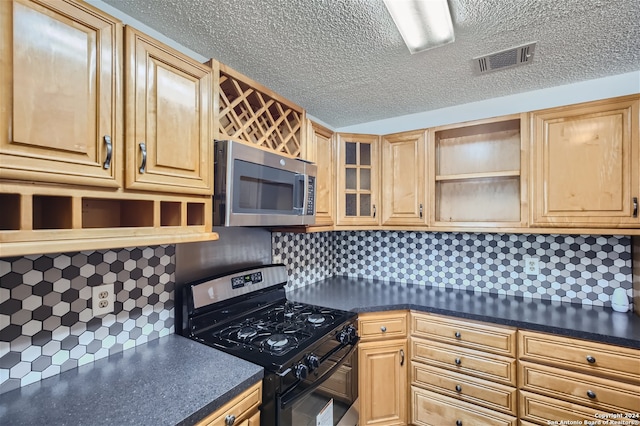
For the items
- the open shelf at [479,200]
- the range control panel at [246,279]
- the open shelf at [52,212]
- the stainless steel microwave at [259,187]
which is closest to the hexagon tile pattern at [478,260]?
the open shelf at [479,200]

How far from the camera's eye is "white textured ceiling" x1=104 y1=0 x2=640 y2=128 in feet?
4.09

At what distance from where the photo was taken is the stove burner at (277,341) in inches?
54.0

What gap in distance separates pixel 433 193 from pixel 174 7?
6.31ft

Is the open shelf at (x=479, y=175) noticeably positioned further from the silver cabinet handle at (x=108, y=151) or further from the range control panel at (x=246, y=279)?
the silver cabinet handle at (x=108, y=151)

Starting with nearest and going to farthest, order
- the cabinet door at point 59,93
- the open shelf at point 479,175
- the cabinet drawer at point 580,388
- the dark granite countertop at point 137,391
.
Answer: the cabinet door at point 59,93
the dark granite countertop at point 137,391
the cabinet drawer at point 580,388
the open shelf at point 479,175

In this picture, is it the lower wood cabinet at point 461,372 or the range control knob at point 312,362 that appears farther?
the lower wood cabinet at point 461,372

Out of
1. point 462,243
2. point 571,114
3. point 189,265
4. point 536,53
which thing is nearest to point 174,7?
point 189,265

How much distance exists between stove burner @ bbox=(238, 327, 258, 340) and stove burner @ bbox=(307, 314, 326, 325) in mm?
328

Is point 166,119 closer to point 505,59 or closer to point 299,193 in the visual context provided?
point 299,193

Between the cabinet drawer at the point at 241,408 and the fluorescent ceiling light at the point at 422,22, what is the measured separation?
5.33 ft

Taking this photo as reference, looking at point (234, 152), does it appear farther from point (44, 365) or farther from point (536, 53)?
point (536, 53)

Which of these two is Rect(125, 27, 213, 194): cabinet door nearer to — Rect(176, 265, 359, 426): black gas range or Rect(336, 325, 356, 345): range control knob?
Rect(176, 265, 359, 426): black gas range

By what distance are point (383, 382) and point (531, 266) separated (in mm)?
1366

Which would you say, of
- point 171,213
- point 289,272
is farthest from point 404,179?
point 171,213
